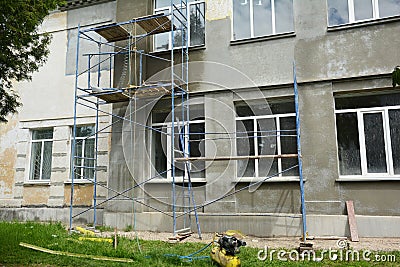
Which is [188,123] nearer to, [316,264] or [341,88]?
[341,88]

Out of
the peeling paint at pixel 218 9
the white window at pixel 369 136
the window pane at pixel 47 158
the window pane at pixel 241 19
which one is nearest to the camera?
the white window at pixel 369 136

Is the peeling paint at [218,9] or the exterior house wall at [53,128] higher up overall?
the peeling paint at [218,9]

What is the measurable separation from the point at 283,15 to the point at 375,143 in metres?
3.93

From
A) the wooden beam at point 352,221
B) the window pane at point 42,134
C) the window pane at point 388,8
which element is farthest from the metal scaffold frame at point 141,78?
the window pane at point 388,8

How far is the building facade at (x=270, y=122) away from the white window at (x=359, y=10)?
0.08 ft

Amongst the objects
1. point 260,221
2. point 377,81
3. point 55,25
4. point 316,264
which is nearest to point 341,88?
point 377,81

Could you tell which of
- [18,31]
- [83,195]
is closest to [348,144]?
[18,31]

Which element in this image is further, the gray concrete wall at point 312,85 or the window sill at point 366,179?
the gray concrete wall at point 312,85

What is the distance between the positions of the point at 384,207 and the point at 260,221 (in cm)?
271

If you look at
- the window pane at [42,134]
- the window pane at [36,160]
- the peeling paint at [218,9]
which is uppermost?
the peeling paint at [218,9]

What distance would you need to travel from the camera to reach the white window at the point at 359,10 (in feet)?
28.3

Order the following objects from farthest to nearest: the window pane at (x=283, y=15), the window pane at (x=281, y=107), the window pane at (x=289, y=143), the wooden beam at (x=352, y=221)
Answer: the window pane at (x=283, y=15)
the window pane at (x=281, y=107)
the window pane at (x=289, y=143)
the wooden beam at (x=352, y=221)

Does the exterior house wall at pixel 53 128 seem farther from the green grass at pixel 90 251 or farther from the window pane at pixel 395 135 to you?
the window pane at pixel 395 135

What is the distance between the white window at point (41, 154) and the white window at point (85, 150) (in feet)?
3.60
